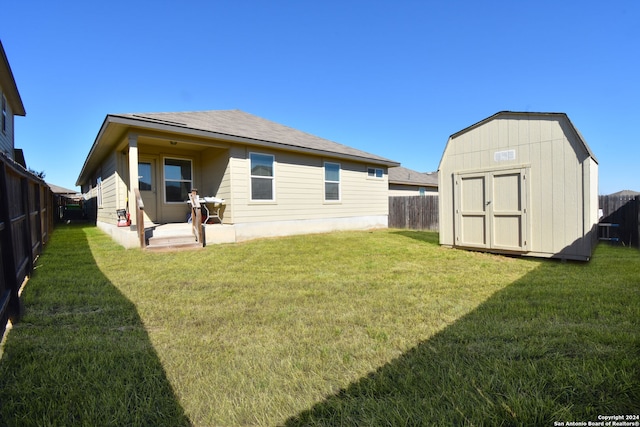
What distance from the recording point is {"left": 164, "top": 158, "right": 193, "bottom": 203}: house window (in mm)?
9359

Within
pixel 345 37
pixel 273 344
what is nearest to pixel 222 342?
pixel 273 344

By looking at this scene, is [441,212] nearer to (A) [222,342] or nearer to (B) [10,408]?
(A) [222,342]

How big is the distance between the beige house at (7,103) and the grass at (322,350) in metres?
7.90

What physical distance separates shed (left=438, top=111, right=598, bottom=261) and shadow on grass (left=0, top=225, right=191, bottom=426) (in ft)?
22.3

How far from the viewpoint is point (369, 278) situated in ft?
15.0

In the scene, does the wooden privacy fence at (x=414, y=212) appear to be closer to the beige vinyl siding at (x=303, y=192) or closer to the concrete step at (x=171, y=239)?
the beige vinyl siding at (x=303, y=192)

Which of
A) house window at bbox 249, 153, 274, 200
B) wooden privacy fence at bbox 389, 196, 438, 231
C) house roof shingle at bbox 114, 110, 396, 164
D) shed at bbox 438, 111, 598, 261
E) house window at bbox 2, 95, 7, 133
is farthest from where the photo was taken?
wooden privacy fence at bbox 389, 196, 438, 231

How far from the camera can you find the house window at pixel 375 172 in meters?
13.2

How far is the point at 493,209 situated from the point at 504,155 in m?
1.18

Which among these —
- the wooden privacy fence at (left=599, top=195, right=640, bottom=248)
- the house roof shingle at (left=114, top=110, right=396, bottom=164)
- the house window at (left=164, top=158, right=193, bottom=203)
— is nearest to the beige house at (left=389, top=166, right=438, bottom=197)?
the house roof shingle at (left=114, top=110, right=396, bottom=164)

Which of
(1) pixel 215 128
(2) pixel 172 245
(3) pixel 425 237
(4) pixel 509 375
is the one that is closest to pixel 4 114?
(1) pixel 215 128

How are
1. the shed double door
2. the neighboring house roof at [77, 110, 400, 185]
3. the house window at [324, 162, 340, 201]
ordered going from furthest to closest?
the house window at [324, 162, 340, 201]
the neighboring house roof at [77, 110, 400, 185]
the shed double door

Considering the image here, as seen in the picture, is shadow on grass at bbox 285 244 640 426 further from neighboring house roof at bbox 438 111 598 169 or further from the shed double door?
neighboring house roof at bbox 438 111 598 169

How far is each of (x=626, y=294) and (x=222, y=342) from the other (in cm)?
467
